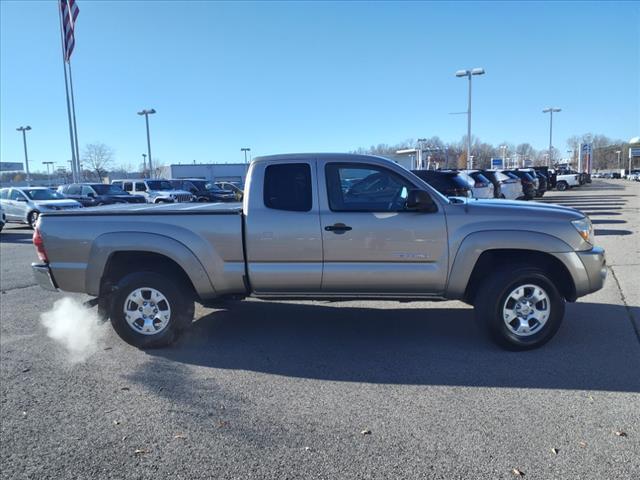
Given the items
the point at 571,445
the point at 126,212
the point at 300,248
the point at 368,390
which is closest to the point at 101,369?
the point at 126,212

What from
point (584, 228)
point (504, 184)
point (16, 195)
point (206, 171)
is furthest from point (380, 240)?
point (206, 171)

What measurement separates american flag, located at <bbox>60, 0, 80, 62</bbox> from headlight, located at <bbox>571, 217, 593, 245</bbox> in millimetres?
28521

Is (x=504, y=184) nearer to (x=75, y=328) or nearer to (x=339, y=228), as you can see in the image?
(x=339, y=228)

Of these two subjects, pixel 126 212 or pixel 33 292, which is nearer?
pixel 126 212

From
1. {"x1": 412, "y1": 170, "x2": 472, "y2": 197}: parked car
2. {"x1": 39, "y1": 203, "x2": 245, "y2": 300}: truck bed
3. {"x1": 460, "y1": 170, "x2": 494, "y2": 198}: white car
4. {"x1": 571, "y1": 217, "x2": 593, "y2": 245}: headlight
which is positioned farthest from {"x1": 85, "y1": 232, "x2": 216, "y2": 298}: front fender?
{"x1": 460, "y1": 170, "x2": 494, "y2": 198}: white car

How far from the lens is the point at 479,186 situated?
62.2ft

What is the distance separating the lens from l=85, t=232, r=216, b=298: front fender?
16.9 feet

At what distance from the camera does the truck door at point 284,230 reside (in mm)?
5070

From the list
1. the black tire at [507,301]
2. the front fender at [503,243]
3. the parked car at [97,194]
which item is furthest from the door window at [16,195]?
the black tire at [507,301]

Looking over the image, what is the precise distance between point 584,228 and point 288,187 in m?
2.98

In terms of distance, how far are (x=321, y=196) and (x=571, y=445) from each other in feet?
9.87

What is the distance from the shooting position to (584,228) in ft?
16.6

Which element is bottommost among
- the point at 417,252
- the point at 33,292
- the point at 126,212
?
the point at 33,292

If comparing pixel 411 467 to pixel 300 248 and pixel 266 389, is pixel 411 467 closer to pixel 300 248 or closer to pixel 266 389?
pixel 266 389
